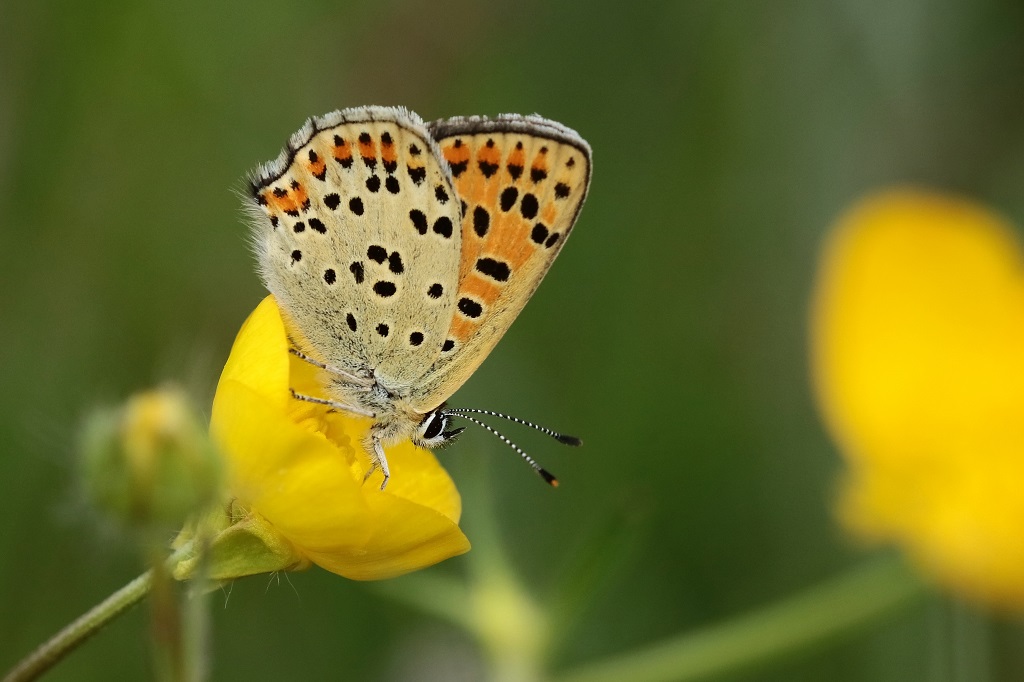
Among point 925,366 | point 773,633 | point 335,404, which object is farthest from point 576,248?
→ point 335,404

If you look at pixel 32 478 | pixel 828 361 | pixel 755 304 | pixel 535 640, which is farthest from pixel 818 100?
pixel 32 478

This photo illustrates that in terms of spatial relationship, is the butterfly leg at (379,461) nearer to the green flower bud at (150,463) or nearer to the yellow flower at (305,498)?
the yellow flower at (305,498)

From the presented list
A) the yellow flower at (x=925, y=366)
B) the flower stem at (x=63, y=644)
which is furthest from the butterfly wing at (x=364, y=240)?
the yellow flower at (x=925, y=366)

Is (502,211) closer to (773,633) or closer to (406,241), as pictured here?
(406,241)

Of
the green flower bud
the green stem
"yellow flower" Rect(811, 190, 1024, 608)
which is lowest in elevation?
the green stem

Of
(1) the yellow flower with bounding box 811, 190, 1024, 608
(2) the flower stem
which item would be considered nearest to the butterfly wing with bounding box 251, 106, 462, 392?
(2) the flower stem

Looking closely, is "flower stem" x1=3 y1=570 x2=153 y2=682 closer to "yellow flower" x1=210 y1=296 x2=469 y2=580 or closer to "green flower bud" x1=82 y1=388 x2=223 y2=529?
"green flower bud" x1=82 y1=388 x2=223 y2=529
